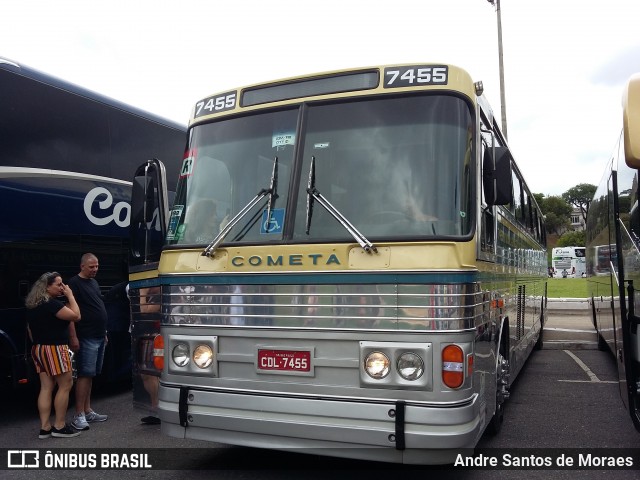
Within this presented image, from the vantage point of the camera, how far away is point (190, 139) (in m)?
5.46

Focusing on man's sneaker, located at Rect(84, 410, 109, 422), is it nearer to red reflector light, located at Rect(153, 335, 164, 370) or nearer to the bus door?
the bus door

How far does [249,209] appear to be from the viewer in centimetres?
482

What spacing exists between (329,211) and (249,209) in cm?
69

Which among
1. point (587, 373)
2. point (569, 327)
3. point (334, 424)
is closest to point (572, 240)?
point (569, 327)

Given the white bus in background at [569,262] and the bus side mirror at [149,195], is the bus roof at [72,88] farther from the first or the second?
the white bus in background at [569,262]

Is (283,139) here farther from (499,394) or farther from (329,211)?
(499,394)

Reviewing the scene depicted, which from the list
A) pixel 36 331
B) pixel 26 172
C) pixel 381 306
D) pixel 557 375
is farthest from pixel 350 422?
pixel 557 375

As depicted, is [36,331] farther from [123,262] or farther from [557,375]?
[557,375]

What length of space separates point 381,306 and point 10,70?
532cm

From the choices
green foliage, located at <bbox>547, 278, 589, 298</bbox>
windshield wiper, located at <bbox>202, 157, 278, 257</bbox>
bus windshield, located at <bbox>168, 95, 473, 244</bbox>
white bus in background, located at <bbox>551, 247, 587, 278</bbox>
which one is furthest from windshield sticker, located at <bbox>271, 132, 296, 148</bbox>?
white bus in background, located at <bbox>551, 247, 587, 278</bbox>

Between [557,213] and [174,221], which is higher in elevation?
[557,213]

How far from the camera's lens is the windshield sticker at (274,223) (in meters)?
4.67

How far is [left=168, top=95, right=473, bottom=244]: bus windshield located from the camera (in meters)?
4.40

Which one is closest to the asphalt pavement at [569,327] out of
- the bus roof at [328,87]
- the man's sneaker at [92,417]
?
the man's sneaker at [92,417]
